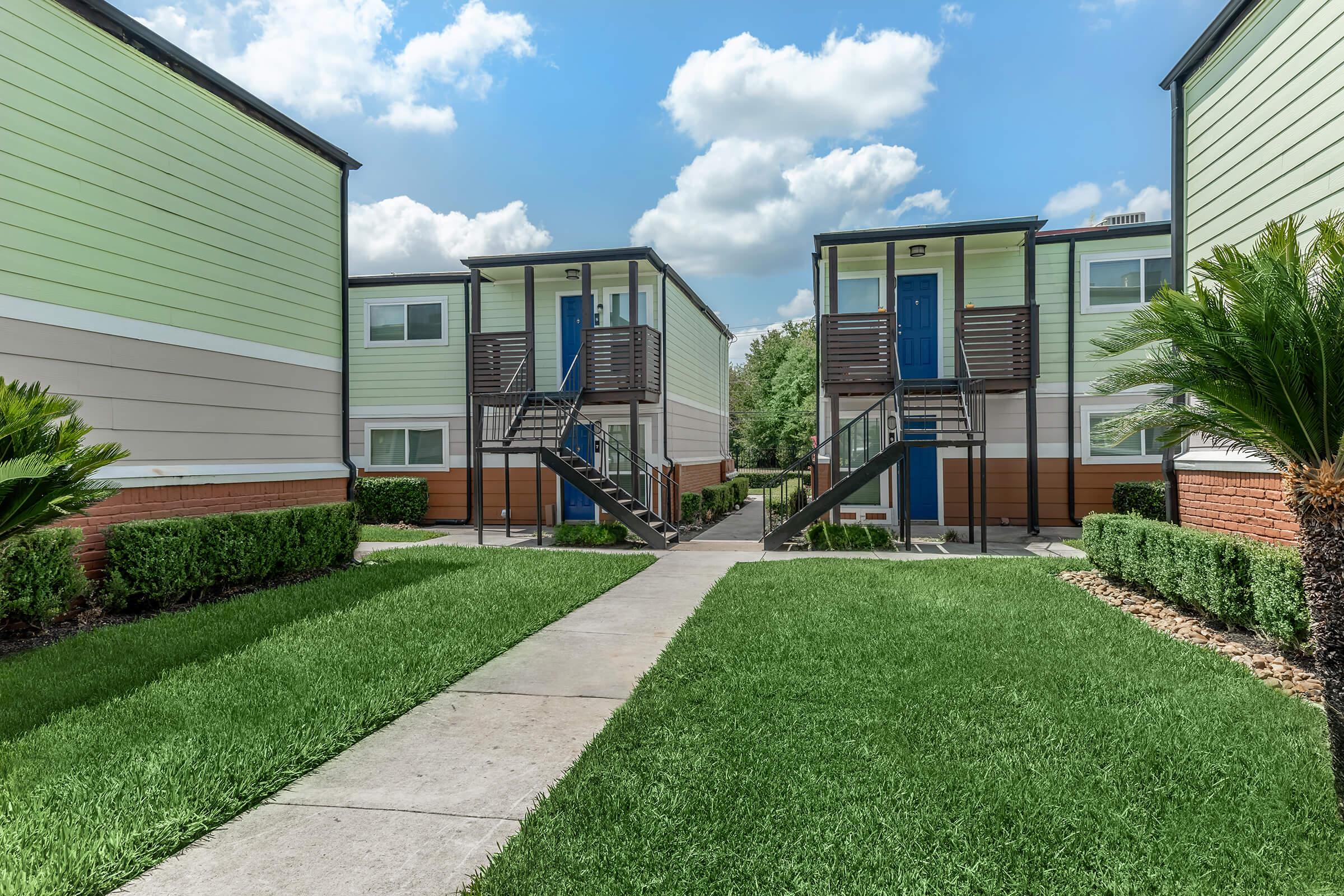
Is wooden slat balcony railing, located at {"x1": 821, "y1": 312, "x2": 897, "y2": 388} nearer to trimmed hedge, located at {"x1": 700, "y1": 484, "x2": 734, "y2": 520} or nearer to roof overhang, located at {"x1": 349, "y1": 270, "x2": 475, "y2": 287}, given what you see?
trimmed hedge, located at {"x1": 700, "y1": 484, "x2": 734, "y2": 520}

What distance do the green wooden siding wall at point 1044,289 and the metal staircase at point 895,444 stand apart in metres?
1.13

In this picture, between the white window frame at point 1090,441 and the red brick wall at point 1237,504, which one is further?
the white window frame at point 1090,441

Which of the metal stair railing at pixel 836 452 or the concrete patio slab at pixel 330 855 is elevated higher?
the metal stair railing at pixel 836 452

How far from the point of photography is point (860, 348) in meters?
12.1

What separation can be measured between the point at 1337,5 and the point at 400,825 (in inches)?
327

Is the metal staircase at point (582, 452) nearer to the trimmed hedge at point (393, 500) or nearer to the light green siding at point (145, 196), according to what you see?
the trimmed hedge at point (393, 500)

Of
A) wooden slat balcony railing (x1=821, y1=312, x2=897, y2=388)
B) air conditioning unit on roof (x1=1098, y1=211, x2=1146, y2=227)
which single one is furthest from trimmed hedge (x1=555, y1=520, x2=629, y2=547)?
air conditioning unit on roof (x1=1098, y1=211, x2=1146, y2=227)

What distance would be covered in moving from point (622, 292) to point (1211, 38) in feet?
33.2

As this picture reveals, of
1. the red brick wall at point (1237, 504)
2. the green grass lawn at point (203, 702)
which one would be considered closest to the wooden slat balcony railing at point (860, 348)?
the red brick wall at point (1237, 504)

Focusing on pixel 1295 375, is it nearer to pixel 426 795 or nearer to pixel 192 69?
pixel 426 795

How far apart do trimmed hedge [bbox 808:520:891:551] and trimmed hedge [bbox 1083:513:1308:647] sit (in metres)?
3.28

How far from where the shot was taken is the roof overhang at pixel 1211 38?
6535 mm

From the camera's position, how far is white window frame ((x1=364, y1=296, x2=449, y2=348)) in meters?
15.2

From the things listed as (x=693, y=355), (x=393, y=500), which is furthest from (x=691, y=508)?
(x=393, y=500)
